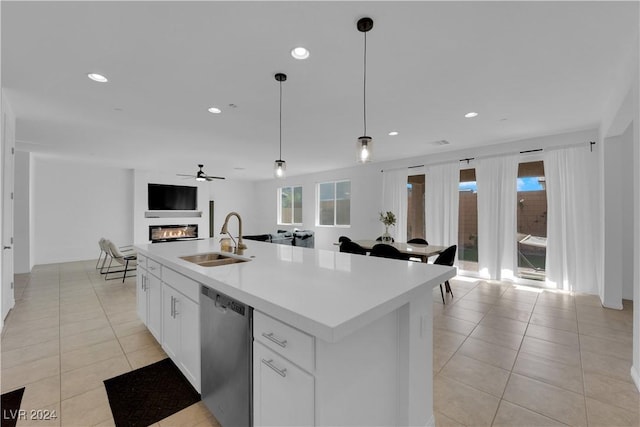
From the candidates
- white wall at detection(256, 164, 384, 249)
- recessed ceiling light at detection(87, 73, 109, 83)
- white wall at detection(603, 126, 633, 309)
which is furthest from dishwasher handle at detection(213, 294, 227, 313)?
white wall at detection(256, 164, 384, 249)

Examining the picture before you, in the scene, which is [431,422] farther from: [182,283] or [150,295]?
[150,295]

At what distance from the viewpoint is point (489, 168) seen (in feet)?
16.2

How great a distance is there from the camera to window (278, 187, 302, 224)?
9.11 meters

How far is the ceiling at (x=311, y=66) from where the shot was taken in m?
1.69

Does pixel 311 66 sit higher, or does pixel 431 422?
pixel 311 66

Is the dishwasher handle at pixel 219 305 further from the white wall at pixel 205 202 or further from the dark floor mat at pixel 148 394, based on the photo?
the white wall at pixel 205 202

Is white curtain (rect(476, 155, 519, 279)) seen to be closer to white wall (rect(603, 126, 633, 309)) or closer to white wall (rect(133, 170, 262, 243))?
white wall (rect(603, 126, 633, 309))

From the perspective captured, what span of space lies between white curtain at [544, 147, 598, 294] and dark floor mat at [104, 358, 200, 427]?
17.5 feet

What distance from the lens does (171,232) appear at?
8164 mm

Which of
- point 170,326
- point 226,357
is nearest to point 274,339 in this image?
point 226,357

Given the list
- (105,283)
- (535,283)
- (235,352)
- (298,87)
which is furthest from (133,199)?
(535,283)

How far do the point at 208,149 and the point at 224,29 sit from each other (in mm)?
3775

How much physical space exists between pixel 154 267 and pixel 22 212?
5133 millimetres

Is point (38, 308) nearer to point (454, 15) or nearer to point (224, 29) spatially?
point (224, 29)
